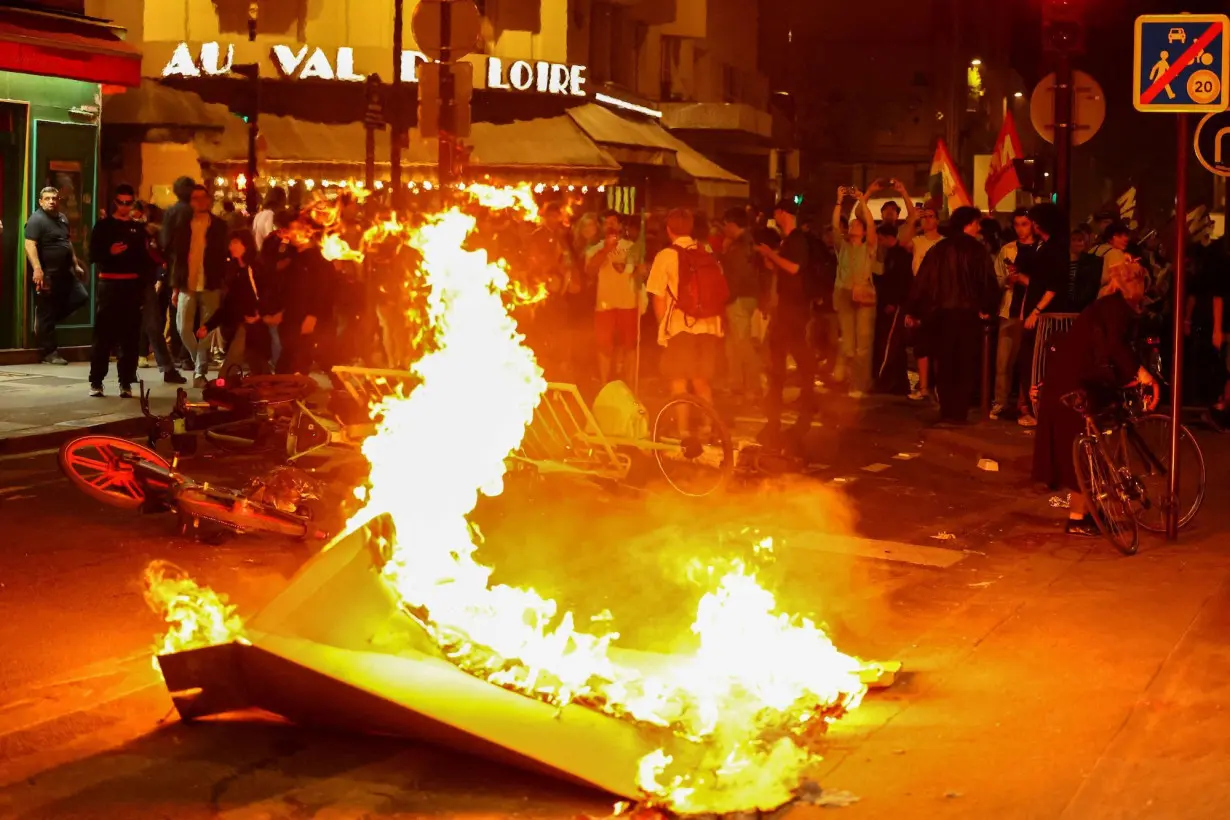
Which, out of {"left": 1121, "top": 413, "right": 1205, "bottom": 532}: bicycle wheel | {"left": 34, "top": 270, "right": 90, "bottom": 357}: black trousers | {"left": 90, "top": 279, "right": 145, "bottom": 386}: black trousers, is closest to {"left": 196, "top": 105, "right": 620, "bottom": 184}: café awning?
{"left": 34, "top": 270, "right": 90, "bottom": 357}: black trousers

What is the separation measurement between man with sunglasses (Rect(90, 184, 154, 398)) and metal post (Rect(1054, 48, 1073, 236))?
8841 mm

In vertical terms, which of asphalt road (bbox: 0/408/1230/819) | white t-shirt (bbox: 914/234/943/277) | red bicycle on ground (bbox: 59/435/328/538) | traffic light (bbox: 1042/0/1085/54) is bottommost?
asphalt road (bbox: 0/408/1230/819)

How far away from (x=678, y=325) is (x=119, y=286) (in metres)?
6.31

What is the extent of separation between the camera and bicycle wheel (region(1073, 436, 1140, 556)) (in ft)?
32.7

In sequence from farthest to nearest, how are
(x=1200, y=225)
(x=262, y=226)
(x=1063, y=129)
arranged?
(x=1200, y=225) < (x=262, y=226) < (x=1063, y=129)

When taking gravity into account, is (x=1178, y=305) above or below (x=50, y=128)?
below

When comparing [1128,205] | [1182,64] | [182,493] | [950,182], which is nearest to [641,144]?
[950,182]

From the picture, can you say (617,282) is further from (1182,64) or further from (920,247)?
(1182,64)

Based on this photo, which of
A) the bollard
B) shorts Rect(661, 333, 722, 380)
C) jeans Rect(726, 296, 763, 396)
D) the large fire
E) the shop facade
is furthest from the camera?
the shop facade

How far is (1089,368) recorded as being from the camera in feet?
33.4

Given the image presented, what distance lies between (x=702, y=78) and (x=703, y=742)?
4260cm

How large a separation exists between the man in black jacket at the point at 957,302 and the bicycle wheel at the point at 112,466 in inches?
330

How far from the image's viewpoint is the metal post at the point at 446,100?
16125mm

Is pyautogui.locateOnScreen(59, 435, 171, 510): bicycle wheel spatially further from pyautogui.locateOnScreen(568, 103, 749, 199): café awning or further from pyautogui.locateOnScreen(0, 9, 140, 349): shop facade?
pyautogui.locateOnScreen(568, 103, 749, 199): café awning
